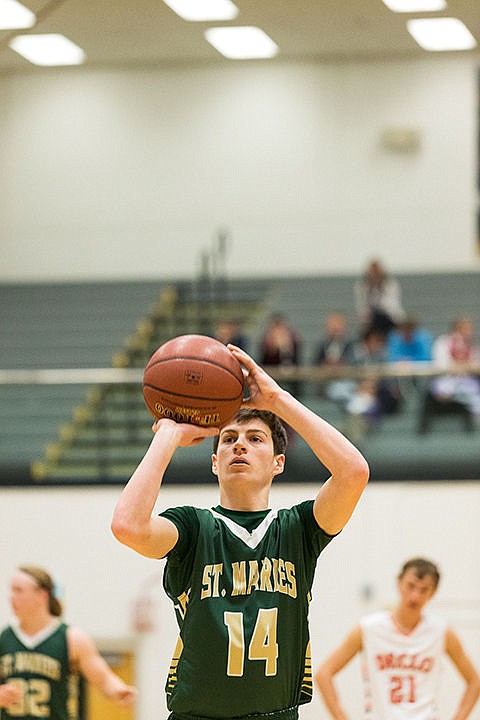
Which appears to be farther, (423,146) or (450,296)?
(423,146)

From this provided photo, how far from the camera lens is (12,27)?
263 inches

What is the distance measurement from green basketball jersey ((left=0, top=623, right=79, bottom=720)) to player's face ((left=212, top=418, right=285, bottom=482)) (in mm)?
2645

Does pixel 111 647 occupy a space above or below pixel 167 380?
below

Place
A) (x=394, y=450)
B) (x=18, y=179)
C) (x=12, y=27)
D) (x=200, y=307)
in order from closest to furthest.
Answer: (x=12, y=27)
(x=394, y=450)
(x=200, y=307)
(x=18, y=179)

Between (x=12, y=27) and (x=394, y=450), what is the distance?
4.05m

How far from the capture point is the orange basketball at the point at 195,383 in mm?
3514

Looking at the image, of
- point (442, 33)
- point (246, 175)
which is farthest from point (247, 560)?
point (246, 175)

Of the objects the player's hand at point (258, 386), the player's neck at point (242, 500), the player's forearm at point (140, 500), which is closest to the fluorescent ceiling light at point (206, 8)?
the player's hand at point (258, 386)

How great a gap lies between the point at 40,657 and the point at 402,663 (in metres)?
1.70

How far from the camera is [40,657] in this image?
5926 mm

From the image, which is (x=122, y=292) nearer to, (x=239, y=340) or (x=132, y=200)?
(x=132, y=200)

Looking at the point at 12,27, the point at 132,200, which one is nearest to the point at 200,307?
the point at 132,200

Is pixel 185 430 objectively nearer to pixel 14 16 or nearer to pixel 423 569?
pixel 423 569

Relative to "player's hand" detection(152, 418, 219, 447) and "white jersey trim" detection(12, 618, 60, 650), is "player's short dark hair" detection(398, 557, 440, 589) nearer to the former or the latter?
"white jersey trim" detection(12, 618, 60, 650)
